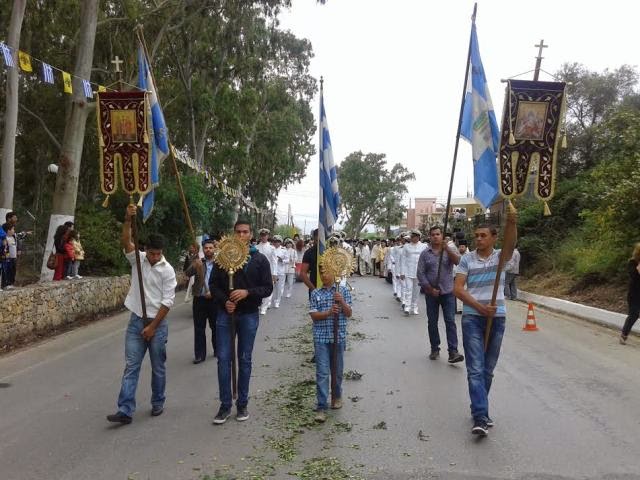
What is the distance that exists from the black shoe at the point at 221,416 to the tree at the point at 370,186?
6540cm

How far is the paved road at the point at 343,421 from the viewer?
15.2 ft

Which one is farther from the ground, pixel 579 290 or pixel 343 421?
pixel 579 290

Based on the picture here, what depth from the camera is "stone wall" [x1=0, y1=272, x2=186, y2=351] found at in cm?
1011

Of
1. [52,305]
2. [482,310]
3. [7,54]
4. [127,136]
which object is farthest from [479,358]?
[7,54]

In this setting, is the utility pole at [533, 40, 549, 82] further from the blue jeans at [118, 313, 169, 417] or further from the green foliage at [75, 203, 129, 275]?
the green foliage at [75, 203, 129, 275]

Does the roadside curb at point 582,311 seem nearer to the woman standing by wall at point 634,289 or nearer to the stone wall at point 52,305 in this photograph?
the woman standing by wall at point 634,289

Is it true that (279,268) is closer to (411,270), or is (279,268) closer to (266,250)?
(266,250)

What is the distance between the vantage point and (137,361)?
5770 millimetres

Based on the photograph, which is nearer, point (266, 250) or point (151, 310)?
point (151, 310)

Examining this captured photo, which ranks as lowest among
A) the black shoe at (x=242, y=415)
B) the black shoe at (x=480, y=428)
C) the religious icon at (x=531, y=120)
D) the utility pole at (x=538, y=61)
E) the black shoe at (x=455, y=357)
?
the black shoe at (x=242, y=415)

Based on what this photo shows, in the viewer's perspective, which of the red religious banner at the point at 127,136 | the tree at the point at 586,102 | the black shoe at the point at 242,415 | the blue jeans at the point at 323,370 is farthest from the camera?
the tree at the point at 586,102

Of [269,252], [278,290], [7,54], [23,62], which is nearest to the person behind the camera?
[7,54]

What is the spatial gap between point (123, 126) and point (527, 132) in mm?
4347

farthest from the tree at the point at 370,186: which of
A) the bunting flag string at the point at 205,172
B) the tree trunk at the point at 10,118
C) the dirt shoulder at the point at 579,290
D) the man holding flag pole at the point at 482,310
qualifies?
the man holding flag pole at the point at 482,310
